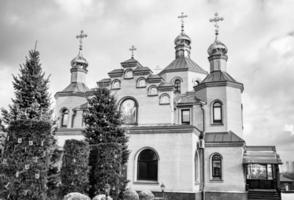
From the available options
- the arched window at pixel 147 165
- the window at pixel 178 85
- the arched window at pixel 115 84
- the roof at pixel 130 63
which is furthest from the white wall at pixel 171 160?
the window at pixel 178 85

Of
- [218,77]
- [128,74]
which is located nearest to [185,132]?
Answer: [128,74]

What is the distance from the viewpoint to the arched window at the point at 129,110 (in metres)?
22.6

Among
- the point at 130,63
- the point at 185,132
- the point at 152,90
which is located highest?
the point at 130,63

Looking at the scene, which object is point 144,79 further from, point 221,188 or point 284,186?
point 284,186

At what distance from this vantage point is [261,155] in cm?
2275

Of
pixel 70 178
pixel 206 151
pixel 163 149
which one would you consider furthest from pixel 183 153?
pixel 70 178

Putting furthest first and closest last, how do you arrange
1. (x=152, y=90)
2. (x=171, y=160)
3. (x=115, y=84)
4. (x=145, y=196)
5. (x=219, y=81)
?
(x=219, y=81) < (x=115, y=84) < (x=152, y=90) < (x=171, y=160) < (x=145, y=196)

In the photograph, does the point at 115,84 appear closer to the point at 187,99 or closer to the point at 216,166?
the point at 187,99

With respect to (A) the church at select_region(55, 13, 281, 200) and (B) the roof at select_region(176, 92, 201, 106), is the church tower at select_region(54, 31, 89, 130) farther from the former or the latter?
(B) the roof at select_region(176, 92, 201, 106)

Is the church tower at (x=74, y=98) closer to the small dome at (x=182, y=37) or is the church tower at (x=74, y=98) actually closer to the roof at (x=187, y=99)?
the roof at (x=187, y=99)

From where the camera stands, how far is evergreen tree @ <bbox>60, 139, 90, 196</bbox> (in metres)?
13.9

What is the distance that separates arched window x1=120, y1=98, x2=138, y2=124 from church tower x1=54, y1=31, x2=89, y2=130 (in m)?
5.13

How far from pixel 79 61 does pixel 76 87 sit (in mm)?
2727

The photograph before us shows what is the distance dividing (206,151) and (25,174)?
620 inches
